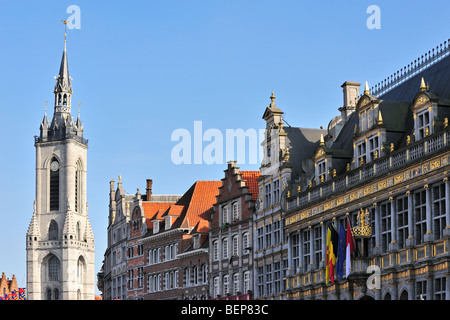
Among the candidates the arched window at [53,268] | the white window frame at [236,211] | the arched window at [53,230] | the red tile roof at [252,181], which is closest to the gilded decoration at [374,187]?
the white window frame at [236,211]

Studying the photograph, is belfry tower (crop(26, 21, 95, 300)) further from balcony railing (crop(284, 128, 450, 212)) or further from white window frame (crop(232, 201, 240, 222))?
balcony railing (crop(284, 128, 450, 212))

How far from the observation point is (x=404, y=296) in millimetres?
42625

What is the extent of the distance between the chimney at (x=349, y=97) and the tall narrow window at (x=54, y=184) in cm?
14615

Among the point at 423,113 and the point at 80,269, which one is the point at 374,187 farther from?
the point at 80,269

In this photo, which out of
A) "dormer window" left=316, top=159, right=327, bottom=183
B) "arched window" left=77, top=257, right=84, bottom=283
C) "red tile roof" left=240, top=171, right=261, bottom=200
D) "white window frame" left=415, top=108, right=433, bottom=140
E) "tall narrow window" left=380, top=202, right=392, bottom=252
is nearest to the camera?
"white window frame" left=415, top=108, right=433, bottom=140

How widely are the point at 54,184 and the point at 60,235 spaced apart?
11156 millimetres

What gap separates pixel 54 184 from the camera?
198750 mm

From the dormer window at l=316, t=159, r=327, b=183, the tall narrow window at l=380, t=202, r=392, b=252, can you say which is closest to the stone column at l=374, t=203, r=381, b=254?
the tall narrow window at l=380, t=202, r=392, b=252

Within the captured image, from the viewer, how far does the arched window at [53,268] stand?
19250 cm

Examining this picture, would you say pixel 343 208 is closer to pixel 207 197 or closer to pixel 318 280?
pixel 318 280

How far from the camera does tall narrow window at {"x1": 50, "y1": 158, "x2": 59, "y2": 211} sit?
19775cm

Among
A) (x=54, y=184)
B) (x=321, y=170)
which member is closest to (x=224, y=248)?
(x=321, y=170)

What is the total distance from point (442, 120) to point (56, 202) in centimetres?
16307
